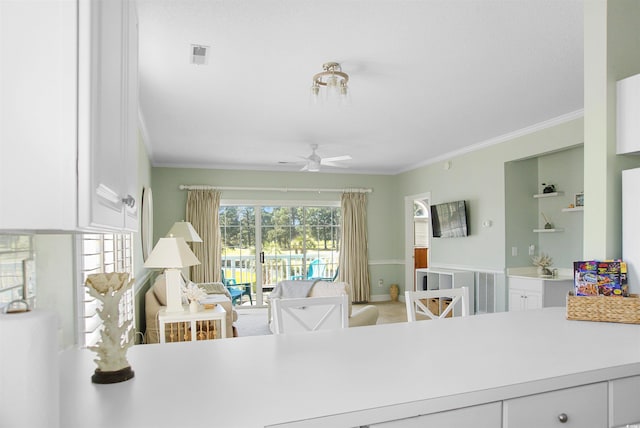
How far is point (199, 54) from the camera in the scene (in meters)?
2.88

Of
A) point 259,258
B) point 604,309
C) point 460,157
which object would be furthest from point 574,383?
point 259,258

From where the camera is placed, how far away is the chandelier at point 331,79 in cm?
314

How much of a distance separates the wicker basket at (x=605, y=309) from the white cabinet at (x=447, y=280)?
151 inches

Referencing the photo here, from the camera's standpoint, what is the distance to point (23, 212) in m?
0.71

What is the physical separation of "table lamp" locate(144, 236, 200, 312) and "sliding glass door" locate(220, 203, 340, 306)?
397 cm

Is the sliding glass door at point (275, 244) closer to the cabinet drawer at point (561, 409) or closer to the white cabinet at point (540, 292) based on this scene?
the white cabinet at point (540, 292)

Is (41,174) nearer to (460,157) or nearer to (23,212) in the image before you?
(23,212)

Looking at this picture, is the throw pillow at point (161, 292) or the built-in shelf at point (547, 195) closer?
the throw pillow at point (161, 292)

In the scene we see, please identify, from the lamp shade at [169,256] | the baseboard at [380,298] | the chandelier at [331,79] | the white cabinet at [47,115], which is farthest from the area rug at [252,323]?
the white cabinet at [47,115]

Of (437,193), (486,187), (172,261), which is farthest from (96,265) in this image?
(437,193)

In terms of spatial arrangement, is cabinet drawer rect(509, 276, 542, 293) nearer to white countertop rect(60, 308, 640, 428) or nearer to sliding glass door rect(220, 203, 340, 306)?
white countertop rect(60, 308, 640, 428)

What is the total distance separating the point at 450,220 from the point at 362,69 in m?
3.83

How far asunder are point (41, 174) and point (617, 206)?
2256mm

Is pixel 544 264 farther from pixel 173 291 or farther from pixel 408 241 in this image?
pixel 173 291
